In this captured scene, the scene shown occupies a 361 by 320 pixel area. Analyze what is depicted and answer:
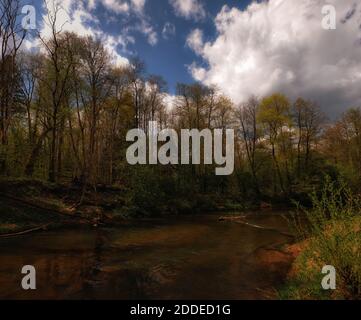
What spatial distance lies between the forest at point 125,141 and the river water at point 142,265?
479 centimetres

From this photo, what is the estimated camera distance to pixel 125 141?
30.3 metres

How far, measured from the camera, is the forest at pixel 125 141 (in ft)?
67.3

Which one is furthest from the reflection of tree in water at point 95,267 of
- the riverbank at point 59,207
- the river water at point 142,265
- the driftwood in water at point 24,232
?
the riverbank at point 59,207

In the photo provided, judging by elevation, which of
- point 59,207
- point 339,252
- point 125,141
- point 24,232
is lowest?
point 24,232

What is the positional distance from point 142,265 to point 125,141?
22550 mm

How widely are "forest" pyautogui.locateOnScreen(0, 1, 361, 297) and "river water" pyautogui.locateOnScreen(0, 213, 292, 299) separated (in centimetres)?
479

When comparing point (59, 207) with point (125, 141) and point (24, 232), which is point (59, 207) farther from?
point (125, 141)

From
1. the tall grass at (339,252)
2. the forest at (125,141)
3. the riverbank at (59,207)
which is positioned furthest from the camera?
the forest at (125,141)

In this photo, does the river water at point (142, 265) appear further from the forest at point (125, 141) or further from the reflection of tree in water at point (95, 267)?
the forest at point (125, 141)

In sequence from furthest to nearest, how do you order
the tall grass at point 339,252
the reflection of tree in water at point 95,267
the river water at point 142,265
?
1. the reflection of tree in water at point 95,267
2. the river water at point 142,265
3. the tall grass at point 339,252

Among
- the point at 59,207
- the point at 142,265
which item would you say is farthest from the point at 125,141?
the point at 142,265

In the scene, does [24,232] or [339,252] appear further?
[24,232]
